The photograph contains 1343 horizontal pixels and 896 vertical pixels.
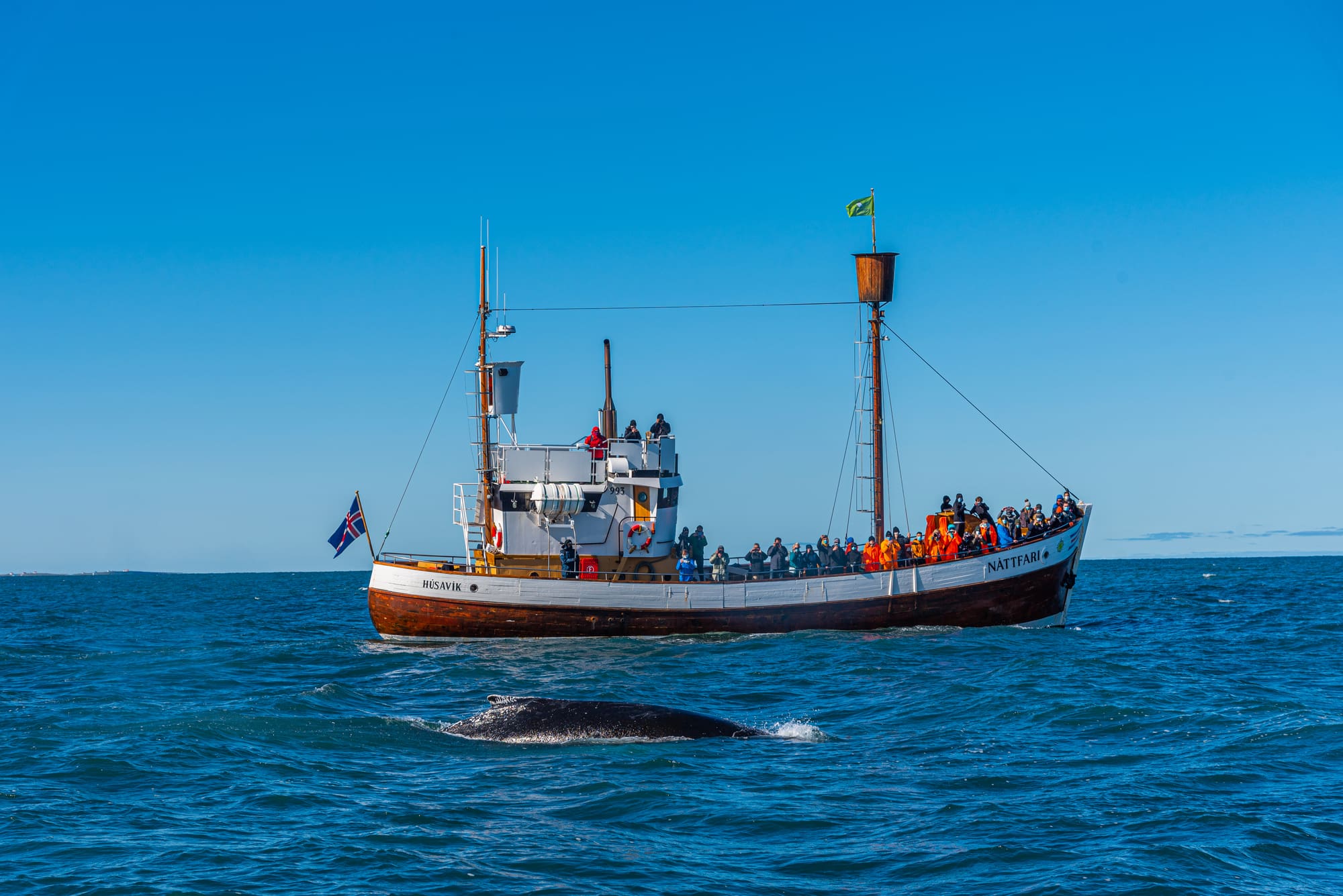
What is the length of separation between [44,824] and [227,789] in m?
2.37

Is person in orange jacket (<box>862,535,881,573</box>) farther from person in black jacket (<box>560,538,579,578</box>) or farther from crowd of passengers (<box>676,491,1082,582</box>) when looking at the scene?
person in black jacket (<box>560,538,579,578</box>)

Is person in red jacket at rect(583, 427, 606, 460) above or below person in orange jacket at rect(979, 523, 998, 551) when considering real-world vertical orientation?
above

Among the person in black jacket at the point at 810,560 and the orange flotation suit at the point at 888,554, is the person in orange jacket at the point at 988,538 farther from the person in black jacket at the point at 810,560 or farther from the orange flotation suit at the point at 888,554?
the person in black jacket at the point at 810,560

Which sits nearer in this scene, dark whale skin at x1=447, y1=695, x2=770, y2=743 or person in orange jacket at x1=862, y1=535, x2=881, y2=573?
dark whale skin at x1=447, y1=695, x2=770, y2=743

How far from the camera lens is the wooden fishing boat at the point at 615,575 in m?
36.0

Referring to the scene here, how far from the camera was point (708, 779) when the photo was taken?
15.7 metres

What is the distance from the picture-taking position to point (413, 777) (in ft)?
52.9

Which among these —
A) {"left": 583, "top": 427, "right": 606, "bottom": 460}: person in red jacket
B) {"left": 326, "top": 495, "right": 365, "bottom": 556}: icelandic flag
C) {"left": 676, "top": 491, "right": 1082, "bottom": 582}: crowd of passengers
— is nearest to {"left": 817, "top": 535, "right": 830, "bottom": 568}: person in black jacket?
{"left": 676, "top": 491, "right": 1082, "bottom": 582}: crowd of passengers

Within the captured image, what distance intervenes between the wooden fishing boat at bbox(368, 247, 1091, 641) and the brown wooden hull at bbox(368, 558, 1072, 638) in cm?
4

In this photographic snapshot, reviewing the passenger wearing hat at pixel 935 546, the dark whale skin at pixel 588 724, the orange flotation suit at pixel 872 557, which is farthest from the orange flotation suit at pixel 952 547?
the dark whale skin at pixel 588 724

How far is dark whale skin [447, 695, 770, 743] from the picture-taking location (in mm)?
18438

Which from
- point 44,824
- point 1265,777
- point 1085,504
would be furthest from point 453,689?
point 1085,504

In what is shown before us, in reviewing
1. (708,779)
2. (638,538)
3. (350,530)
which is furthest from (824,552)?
(708,779)

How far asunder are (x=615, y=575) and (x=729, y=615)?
4.10 m
